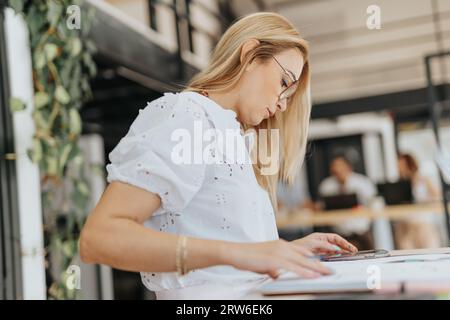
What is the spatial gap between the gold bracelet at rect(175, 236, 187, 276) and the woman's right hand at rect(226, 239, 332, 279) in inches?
2.0

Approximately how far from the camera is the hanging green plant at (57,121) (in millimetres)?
1668

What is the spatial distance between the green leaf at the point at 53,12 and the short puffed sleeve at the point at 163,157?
1.03 m

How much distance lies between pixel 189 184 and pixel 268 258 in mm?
148

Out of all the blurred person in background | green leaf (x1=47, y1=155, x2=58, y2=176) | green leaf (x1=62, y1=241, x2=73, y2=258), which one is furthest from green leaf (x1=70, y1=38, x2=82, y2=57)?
the blurred person in background

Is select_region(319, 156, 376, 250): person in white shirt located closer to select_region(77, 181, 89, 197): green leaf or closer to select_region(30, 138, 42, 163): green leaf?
select_region(77, 181, 89, 197): green leaf

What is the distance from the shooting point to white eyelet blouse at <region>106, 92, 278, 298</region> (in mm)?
685

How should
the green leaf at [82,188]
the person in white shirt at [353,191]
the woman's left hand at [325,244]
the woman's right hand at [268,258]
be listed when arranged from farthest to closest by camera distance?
the person in white shirt at [353,191], the green leaf at [82,188], the woman's left hand at [325,244], the woman's right hand at [268,258]

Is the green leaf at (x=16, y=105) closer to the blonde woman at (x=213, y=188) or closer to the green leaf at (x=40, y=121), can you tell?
the green leaf at (x=40, y=121)

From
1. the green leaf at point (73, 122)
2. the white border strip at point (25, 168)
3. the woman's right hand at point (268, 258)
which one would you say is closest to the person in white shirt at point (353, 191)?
the green leaf at point (73, 122)

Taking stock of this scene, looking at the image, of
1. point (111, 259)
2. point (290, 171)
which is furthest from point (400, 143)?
point (111, 259)

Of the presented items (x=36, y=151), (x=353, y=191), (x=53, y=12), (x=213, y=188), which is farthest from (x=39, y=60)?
(x=353, y=191)
